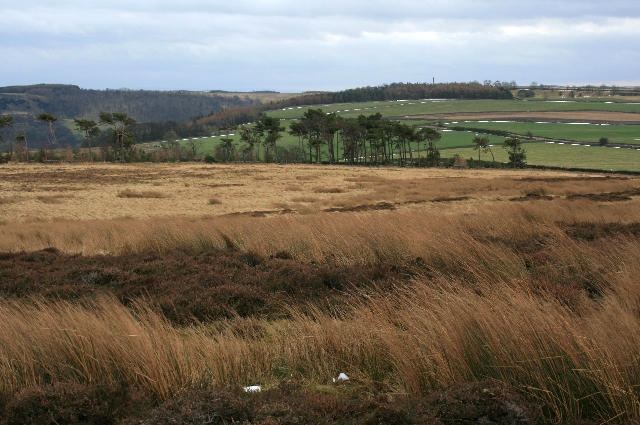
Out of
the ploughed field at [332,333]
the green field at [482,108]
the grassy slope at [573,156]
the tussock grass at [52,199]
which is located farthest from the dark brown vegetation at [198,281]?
the green field at [482,108]

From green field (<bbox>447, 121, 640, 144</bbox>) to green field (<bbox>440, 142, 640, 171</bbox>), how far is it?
13.8m

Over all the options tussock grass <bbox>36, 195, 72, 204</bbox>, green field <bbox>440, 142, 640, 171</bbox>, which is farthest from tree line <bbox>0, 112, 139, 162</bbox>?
green field <bbox>440, 142, 640, 171</bbox>

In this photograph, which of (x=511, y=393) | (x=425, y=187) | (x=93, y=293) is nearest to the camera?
(x=511, y=393)

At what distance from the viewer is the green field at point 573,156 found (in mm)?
76875

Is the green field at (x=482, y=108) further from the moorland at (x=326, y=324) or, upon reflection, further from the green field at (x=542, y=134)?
the moorland at (x=326, y=324)

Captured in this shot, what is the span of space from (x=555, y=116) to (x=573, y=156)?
73197mm

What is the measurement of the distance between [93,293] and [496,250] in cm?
589

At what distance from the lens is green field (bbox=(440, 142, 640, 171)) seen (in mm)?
76875

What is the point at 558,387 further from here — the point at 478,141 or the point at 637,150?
the point at 637,150

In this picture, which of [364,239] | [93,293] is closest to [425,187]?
[364,239]

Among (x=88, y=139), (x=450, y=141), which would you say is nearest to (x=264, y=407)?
(x=88, y=139)

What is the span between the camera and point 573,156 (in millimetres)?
90938

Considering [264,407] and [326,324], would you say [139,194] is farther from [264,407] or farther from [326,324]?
[264,407]

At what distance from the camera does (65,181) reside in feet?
137
